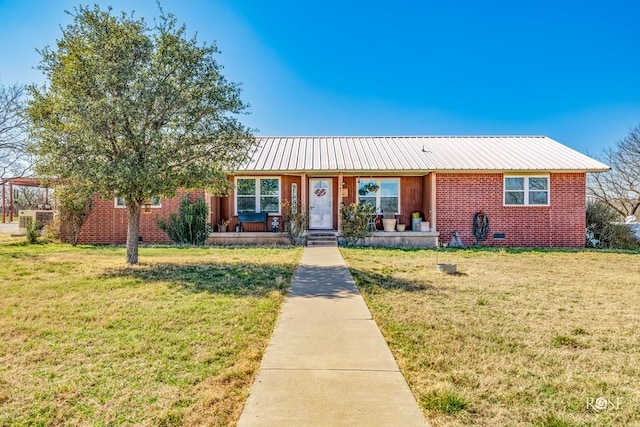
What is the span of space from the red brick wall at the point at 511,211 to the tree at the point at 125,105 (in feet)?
32.6

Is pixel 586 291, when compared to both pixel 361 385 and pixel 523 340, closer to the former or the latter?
pixel 523 340

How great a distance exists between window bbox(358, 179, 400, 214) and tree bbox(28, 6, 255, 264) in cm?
863

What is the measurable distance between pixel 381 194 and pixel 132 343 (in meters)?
13.6

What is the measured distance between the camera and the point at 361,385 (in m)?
3.11

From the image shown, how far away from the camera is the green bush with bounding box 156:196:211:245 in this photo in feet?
47.9

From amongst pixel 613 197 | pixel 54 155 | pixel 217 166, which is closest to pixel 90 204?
pixel 54 155

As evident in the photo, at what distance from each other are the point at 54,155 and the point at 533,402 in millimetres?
9348

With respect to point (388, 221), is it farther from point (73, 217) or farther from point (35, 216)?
point (35, 216)

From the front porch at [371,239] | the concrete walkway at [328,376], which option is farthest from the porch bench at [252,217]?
the concrete walkway at [328,376]

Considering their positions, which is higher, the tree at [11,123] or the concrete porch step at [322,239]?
the tree at [11,123]

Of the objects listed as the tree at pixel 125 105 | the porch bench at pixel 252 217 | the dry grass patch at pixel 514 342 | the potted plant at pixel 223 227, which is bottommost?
the dry grass patch at pixel 514 342

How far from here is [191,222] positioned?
14586mm

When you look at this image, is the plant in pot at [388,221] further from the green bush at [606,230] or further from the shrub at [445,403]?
the shrub at [445,403]

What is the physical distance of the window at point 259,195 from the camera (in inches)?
633
